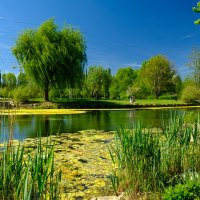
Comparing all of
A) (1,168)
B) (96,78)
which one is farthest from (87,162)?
(96,78)

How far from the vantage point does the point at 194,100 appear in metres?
41.1

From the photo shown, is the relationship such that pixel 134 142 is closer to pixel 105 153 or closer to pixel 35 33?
pixel 105 153

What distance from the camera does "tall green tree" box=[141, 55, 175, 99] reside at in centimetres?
5475

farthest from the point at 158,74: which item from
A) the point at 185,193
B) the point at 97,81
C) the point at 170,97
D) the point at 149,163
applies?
the point at 185,193

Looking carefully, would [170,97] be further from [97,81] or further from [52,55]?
[52,55]

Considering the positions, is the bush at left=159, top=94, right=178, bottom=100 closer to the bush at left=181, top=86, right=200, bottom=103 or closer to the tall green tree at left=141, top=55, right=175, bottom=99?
the tall green tree at left=141, top=55, right=175, bottom=99

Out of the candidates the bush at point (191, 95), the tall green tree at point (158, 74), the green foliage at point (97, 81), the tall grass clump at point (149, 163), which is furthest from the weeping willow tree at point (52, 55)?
the tall green tree at point (158, 74)

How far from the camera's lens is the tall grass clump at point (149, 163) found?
434cm

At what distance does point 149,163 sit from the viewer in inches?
172

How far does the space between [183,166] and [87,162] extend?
253cm

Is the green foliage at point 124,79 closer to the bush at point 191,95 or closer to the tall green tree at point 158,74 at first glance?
the tall green tree at point 158,74

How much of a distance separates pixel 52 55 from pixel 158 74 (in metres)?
29.9

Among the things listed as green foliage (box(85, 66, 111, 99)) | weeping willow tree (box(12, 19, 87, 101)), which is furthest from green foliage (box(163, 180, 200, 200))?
green foliage (box(85, 66, 111, 99))

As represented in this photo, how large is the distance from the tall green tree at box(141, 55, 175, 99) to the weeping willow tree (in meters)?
25.7
